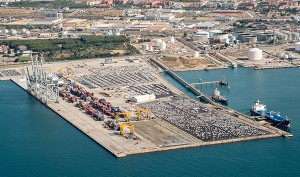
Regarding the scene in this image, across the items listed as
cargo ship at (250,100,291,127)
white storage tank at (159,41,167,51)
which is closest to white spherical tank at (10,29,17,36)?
white storage tank at (159,41,167,51)

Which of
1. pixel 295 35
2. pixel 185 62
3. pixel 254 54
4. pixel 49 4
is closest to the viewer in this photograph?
pixel 185 62

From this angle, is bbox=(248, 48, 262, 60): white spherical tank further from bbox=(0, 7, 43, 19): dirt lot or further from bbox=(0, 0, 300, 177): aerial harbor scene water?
bbox=(0, 7, 43, 19): dirt lot

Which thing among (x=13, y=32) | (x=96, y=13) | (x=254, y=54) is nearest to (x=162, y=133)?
(x=254, y=54)

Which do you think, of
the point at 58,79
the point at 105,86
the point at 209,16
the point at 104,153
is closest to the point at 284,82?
the point at 105,86

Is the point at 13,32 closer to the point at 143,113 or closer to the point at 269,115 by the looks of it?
the point at 143,113

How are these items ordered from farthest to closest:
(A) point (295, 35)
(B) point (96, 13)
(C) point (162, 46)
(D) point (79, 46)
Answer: (B) point (96, 13) → (A) point (295, 35) → (D) point (79, 46) → (C) point (162, 46)

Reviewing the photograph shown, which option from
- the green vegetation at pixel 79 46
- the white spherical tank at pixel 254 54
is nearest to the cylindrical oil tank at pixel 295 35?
the white spherical tank at pixel 254 54

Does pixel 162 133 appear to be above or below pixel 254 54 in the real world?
below
